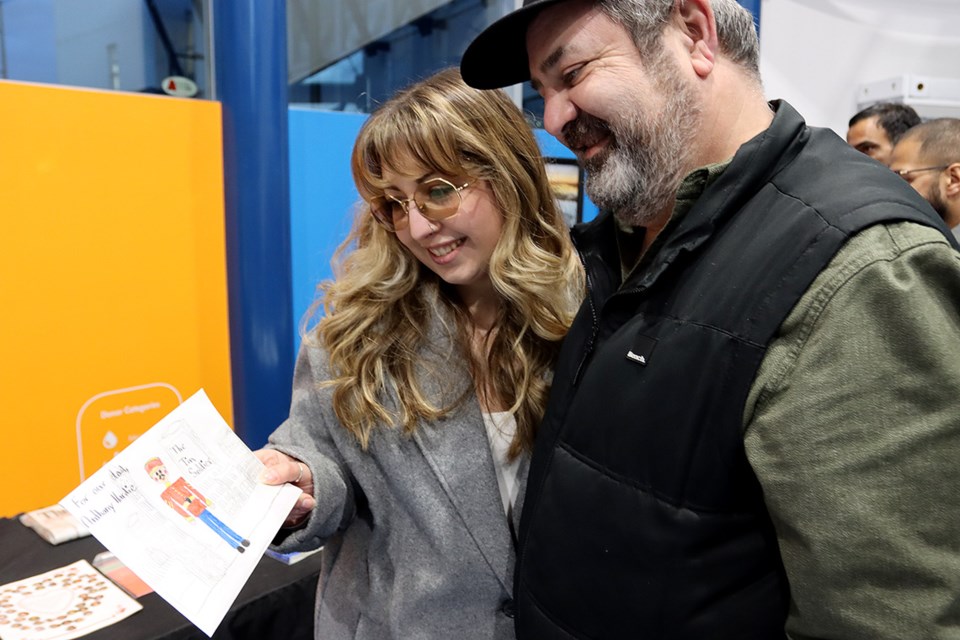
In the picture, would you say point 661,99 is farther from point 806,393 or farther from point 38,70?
point 38,70

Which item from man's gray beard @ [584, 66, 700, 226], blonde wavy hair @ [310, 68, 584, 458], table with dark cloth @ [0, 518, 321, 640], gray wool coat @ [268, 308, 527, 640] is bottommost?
table with dark cloth @ [0, 518, 321, 640]

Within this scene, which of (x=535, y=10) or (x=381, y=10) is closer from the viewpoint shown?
(x=535, y=10)

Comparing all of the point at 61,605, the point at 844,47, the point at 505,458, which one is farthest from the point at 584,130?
the point at 844,47

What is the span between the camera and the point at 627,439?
988mm

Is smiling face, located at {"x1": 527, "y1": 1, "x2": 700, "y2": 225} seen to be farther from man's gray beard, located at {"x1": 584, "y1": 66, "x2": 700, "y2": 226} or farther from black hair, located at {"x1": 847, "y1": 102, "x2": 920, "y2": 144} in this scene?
black hair, located at {"x1": 847, "y1": 102, "x2": 920, "y2": 144}

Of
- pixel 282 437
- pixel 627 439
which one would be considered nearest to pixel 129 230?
pixel 282 437

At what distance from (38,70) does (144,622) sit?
2417mm

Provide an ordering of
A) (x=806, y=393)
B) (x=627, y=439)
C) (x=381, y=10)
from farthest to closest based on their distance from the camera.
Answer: (x=381, y=10)
(x=627, y=439)
(x=806, y=393)

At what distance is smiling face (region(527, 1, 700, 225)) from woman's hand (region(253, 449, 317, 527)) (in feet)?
2.70

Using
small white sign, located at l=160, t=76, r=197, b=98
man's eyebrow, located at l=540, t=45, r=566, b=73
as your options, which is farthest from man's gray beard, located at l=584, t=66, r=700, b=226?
small white sign, located at l=160, t=76, r=197, b=98

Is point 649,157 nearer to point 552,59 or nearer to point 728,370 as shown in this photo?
point 552,59

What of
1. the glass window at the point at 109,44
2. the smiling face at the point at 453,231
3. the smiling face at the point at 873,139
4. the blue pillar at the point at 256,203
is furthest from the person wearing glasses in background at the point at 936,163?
the glass window at the point at 109,44

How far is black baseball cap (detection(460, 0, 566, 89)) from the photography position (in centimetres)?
117

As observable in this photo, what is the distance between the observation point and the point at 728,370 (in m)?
0.87
